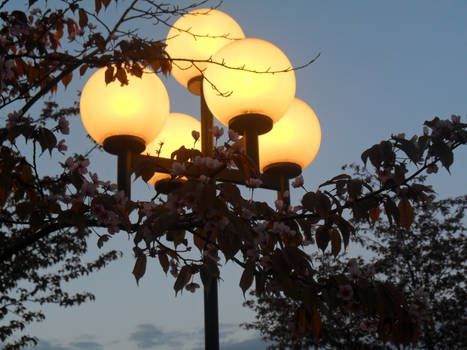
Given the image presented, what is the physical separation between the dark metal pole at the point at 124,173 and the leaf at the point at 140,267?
2.40 feet

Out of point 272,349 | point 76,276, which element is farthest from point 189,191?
point 272,349

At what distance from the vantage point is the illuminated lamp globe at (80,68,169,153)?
3.49 m

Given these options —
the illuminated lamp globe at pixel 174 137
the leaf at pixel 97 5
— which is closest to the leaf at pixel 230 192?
the leaf at pixel 97 5

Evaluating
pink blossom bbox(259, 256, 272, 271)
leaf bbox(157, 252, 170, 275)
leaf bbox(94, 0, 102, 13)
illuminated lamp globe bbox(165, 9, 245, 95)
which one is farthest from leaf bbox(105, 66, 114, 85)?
pink blossom bbox(259, 256, 272, 271)

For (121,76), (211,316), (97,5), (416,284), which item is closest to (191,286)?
(211,316)

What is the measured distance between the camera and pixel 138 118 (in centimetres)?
350

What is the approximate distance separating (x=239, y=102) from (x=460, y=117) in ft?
4.83

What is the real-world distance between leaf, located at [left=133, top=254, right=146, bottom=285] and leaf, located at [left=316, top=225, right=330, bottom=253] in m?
0.88

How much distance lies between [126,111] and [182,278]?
52.7 inches

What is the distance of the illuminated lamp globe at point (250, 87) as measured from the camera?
11.2 ft

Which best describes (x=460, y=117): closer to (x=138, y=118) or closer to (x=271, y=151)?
(x=271, y=151)

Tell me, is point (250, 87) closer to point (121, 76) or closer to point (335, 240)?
point (121, 76)

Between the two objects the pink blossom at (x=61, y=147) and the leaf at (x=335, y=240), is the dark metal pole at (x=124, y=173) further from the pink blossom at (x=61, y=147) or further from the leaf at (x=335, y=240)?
the leaf at (x=335, y=240)

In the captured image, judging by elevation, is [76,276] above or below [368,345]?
above
